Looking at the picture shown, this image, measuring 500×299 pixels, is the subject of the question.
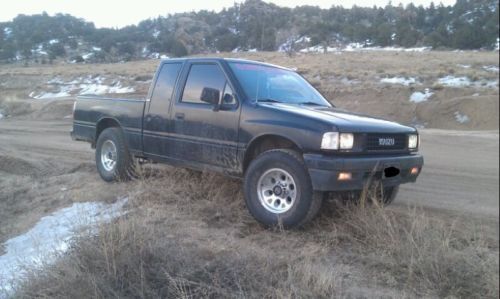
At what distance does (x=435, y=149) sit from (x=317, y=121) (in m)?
8.15

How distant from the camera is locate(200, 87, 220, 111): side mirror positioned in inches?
229

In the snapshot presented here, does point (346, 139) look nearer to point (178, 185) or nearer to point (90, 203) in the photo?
point (178, 185)

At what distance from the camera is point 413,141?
5.52 metres

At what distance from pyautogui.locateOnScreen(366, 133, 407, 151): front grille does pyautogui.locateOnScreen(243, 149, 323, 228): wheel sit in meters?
0.70

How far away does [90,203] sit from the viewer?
6898 millimetres

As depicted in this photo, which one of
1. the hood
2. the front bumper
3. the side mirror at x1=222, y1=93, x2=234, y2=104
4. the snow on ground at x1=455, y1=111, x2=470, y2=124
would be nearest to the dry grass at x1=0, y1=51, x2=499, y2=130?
the snow on ground at x1=455, y1=111, x2=470, y2=124

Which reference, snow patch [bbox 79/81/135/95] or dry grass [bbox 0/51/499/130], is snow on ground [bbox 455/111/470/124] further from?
snow patch [bbox 79/81/135/95]

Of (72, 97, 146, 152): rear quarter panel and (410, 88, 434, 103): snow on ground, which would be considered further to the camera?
(410, 88, 434, 103): snow on ground

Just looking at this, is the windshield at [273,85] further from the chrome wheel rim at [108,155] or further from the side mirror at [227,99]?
the chrome wheel rim at [108,155]

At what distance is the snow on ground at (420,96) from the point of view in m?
17.7

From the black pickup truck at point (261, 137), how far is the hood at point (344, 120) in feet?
0.04

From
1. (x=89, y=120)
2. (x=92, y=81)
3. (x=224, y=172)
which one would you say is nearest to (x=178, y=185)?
(x=224, y=172)

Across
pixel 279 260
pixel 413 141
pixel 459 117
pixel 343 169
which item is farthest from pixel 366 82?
pixel 279 260

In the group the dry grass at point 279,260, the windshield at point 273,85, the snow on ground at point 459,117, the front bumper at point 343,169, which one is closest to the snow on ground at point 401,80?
the snow on ground at point 459,117
